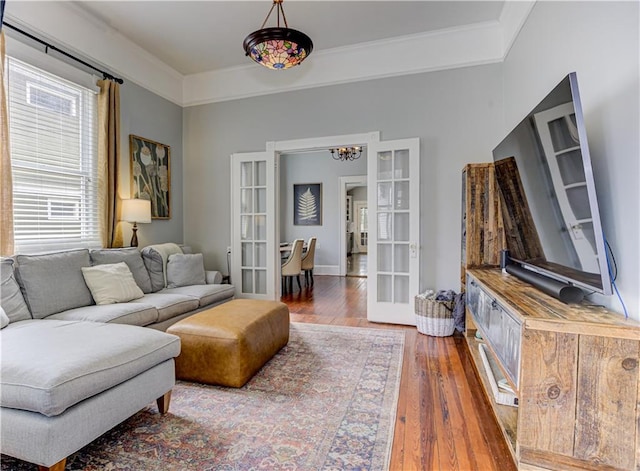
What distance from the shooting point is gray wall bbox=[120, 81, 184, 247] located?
155 inches

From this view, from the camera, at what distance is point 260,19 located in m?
3.48

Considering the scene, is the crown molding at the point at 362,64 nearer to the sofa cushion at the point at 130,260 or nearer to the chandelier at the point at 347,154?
the chandelier at the point at 347,154

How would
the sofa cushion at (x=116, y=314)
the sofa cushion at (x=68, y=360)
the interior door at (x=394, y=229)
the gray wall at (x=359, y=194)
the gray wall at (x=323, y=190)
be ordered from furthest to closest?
1. the gray wall at (x=359, y=194)
2. the gray wall at (x=323, y=190)
3. the interior door at (x=394, y=229)
4. the sofa cushion at (x=116, y=314)
5. the sofa cushion at (x=68, y=360)

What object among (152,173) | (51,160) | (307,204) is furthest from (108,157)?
(307,204)

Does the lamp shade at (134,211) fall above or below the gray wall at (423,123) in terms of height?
below

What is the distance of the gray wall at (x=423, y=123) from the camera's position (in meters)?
3.72

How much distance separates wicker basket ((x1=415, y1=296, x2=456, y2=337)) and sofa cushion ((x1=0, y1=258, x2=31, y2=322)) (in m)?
3.39

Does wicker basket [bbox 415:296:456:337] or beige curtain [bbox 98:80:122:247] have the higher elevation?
beige curtain [bbox 98:80:122:247]

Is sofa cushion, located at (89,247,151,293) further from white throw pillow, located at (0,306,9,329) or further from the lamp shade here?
white throw pillow, located at (0,306,9,329)

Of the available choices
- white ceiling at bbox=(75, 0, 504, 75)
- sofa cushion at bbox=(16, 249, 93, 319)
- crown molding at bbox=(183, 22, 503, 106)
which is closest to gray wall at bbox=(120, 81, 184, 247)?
crown molding at bbox=(183, 22, 503, 106)

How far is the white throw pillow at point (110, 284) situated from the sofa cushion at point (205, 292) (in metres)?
0.48

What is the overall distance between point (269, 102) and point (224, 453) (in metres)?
4.02

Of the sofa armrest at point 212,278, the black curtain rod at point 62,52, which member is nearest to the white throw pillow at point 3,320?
the sofa armrest at point 212,278

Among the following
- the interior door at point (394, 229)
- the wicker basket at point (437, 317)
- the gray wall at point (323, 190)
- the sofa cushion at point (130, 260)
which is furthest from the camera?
the gray wall at point (323, 190)
